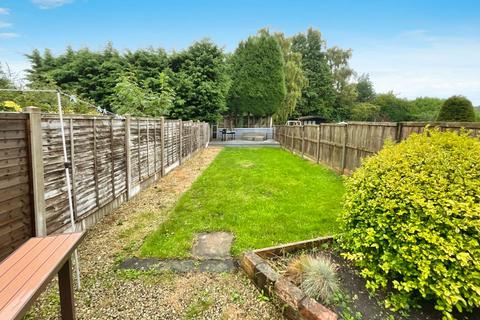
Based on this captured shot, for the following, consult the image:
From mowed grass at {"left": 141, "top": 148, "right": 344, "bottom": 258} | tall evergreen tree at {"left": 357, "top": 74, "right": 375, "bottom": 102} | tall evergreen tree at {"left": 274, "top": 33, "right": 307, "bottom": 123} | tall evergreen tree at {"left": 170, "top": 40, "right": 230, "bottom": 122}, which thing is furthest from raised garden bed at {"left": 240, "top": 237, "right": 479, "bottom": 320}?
tall evergreen tree at {"left": 357, "top": 74, "right": 375, "bottom": 102}

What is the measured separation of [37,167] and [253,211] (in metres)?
3.37

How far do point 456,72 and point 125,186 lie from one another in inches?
1188

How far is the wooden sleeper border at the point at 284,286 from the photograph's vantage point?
2.17 metres

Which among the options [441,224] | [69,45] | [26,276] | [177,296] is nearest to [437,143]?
[441,224]

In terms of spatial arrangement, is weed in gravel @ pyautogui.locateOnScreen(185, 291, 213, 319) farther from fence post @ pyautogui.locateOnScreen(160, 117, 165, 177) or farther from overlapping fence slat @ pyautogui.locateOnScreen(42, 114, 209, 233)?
fence post @ pyautogui.locateOnScreen(160, 117, 165, 177)

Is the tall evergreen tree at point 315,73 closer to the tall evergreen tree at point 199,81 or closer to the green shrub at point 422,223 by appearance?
the tall evergreen tree at point 199,81

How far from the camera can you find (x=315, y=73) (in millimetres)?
42156

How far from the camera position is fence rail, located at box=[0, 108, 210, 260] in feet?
8.46

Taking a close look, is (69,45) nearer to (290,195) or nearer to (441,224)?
(290,195)

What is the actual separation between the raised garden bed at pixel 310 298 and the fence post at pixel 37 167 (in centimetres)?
227

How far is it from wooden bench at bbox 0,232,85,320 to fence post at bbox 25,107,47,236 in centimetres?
80

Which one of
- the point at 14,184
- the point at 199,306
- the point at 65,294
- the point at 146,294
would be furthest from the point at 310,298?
the point at 14,184

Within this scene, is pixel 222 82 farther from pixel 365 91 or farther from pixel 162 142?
pixel 365 91

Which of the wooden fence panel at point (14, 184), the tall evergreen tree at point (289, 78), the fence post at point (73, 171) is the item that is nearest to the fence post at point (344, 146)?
the fence post at point (73, 171)
